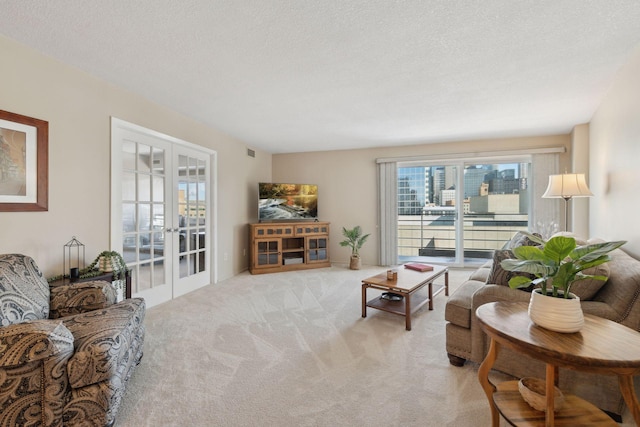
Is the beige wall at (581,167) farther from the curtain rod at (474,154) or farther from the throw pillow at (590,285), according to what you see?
the throw pillow at (590,285)

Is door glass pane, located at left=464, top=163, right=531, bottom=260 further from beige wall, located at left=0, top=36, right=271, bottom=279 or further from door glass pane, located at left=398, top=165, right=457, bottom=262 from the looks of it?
beige wall, located at left=0, top=36, right=271, bottom=279

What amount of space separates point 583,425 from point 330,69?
2.56 m

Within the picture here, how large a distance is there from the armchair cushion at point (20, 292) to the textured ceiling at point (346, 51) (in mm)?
1497

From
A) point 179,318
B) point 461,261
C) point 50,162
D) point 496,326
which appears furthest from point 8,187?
point 461,261

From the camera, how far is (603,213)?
3.03 metres

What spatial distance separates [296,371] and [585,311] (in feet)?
5.73

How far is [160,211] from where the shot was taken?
3.43 meters

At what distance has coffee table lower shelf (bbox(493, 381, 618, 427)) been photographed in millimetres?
1235

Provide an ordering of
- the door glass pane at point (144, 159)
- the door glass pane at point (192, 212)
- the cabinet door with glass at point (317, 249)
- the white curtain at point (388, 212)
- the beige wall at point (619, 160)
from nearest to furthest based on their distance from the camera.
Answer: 1. the beige wall at point (619, 160)
2. the door glass pane at point (144, 159)
3. the door glass pane at point (192, 212)
4. the cabinet door with glass at point (317, 249)
5. the white curtain at point (388, 212)

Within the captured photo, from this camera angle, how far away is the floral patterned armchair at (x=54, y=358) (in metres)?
1.28

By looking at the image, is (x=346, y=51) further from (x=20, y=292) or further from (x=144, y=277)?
(x=144, y=277)

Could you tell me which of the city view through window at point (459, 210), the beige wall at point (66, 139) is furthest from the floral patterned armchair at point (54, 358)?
the city view through window at point (459, 210)

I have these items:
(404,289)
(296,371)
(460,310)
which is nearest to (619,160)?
(460,310)

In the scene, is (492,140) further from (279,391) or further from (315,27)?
(279,391)
